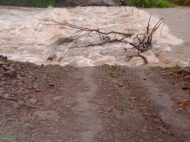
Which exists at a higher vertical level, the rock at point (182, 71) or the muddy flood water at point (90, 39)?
the rock at point (182, 71)

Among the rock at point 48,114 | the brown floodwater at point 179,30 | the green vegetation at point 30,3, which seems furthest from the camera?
the green vegetation at point 30,3

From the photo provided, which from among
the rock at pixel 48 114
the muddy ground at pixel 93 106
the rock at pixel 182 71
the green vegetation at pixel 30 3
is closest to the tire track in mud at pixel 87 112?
the muddy ground at pixel 93 106

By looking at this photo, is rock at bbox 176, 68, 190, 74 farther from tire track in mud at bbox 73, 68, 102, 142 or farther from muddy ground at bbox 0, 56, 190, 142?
tire track in mud at bbox 73, 68, 102, 142

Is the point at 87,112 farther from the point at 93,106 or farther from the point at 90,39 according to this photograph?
the point at 90,39

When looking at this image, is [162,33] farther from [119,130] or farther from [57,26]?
[119,130]

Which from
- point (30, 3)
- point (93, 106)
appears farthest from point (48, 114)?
point (30, 3)

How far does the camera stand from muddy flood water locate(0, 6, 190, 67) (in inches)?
299

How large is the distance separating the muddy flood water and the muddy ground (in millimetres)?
1560

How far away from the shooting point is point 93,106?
13.8 feet

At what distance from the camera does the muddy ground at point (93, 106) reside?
3.30 meters

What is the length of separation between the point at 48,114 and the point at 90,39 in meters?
6.22

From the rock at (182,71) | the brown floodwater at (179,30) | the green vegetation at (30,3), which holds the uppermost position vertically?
the rock at (182,71)

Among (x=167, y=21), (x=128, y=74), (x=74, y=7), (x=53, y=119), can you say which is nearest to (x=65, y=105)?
(x=53, y=119)

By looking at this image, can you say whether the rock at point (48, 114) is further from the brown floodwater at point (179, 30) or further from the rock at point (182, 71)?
the brown floodwater at point (179, 30)
